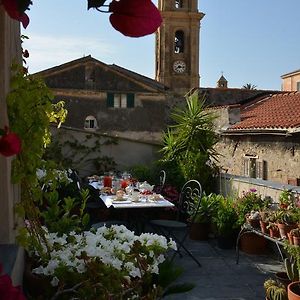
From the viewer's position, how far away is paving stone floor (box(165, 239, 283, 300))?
484 cm

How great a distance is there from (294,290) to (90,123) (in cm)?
1816

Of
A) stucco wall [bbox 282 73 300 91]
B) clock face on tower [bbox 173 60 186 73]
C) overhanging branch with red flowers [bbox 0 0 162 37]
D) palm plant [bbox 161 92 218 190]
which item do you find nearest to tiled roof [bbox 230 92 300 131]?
palm plant [bbox 161 92 218 190]

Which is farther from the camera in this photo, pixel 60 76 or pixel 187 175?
pixel 60 76

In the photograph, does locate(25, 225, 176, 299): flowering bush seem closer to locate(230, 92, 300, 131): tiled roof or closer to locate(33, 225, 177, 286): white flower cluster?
locate(33, 225, 177, 286): white flower cluster

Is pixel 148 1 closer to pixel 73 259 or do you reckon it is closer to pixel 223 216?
pixel 73 259

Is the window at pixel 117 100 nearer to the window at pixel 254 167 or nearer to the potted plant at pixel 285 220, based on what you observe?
the window at pixel 254 167

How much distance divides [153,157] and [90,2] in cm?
1105

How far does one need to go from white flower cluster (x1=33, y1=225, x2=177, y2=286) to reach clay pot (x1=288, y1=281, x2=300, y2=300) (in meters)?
2.04

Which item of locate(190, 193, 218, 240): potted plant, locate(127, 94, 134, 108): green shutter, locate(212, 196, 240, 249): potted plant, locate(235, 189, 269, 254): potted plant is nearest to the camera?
locate(235, 189, 269, 254): potted plant

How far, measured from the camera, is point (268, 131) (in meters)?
9.90

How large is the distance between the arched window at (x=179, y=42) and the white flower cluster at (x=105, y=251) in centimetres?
3004

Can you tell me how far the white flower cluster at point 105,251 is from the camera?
195 cm

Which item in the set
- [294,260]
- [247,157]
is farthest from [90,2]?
[247,157]

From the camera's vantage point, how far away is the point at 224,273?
560cm
